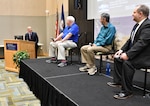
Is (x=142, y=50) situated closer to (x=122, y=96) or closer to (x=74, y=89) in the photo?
(x=122, y=96)

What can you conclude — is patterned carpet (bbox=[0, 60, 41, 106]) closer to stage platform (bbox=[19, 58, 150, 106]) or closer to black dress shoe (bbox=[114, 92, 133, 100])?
stage platform (bbox=[19, 58, 150, 106])

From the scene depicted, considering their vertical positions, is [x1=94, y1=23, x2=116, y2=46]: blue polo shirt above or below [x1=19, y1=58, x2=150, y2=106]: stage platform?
above

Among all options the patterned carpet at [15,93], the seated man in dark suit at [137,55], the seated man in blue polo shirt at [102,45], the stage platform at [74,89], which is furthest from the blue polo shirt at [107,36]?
the patterned carpet at [15,93]

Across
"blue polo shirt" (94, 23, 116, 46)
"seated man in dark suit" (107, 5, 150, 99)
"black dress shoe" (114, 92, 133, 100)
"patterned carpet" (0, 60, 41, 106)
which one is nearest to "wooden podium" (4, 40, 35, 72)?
"patterned carpet" (0, 60, 41, 106)

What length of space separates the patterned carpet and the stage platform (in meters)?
0.18

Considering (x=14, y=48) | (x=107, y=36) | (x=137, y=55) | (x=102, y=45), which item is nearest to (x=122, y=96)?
(x=137, y=55)

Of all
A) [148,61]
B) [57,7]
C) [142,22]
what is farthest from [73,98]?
[57,7]

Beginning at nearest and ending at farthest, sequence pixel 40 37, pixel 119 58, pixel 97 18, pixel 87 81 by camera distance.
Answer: pixel 119 58 → pixel 87 81 → pixel 97 18 → pixel 40 37

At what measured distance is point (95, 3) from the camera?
4.55 m

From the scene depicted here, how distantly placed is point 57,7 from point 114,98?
5730 mm

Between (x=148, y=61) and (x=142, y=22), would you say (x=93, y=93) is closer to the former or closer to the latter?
(x=148, y=61)

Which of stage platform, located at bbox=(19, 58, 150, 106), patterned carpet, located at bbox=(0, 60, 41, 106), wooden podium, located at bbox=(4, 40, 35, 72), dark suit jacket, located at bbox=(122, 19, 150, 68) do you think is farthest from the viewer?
wooden podium, located at bbox=(4, 40, 35, 72)

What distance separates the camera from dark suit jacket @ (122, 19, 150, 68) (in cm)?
204

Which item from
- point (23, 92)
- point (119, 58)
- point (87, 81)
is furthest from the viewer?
point (23, 92)
